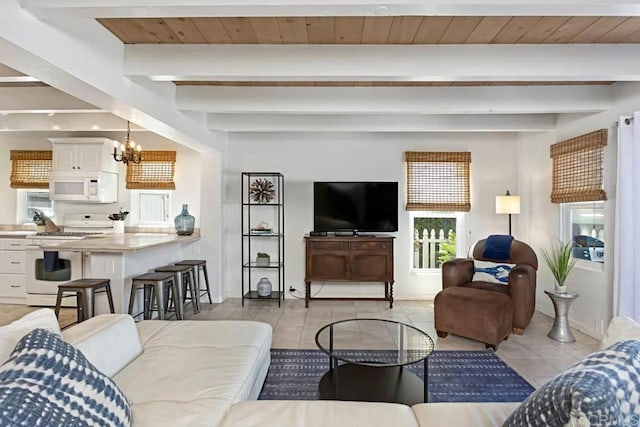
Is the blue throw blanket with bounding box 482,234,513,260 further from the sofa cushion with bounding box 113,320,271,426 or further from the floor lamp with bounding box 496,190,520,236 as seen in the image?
the sofa cushion with bounding box 113,320,271,426

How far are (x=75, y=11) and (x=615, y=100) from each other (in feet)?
14.8

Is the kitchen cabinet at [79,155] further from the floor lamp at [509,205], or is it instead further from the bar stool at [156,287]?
the floor lamp at [509,205]

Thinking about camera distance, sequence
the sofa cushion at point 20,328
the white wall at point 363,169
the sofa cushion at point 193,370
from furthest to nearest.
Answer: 1. the white wall at point 363,169
2. the sofa cushion at point 193,370
3. the sofa cushion at point 20,328

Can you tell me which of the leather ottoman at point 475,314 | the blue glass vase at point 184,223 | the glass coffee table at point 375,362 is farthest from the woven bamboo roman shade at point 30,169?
the leather ottoman at point 475,314

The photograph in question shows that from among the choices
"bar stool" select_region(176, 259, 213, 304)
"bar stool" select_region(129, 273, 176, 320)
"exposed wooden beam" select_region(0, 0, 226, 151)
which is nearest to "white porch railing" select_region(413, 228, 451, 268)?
"bar stool" select_region(176, 259, 213, 304)

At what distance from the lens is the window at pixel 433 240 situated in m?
5.41

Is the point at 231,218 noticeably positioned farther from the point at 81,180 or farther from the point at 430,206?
the point at 430,206

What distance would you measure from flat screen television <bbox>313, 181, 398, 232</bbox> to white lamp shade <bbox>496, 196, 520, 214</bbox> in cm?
133

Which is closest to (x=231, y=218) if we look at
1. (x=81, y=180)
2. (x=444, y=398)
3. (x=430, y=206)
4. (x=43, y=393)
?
(x=81, y=180)

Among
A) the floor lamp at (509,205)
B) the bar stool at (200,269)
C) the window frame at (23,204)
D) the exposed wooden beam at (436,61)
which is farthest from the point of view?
the window frame at (23,204)

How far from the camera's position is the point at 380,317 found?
177 inches

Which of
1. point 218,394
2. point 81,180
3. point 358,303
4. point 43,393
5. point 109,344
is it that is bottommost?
point 358,303

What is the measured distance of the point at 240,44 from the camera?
2711 millimetres

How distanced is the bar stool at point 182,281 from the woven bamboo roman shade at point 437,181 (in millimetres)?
3133
